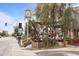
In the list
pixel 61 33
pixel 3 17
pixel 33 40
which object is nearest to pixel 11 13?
pixel 3 17

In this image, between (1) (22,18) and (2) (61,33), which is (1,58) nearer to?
(1) (22,18)

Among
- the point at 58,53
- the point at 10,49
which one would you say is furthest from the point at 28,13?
the point at 58,53

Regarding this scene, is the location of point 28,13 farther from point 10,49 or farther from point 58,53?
point 58,53

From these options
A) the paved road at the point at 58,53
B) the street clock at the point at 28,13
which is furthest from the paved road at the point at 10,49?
the street clock at the point at 28,13

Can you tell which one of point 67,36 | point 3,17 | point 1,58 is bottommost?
point 1,58

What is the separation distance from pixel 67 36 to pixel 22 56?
1.93 ft

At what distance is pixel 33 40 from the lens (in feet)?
12.5

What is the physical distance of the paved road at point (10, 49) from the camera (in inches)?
148

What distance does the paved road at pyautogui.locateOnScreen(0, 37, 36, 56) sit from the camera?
3748mm

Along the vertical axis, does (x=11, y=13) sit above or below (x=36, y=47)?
above

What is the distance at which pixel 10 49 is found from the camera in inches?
149

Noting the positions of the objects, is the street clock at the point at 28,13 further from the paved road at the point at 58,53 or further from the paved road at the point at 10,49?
the paved road at the point at 58,53

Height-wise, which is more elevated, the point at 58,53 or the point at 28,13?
the point at 28,13

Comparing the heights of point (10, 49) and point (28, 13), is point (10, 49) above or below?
A: below
